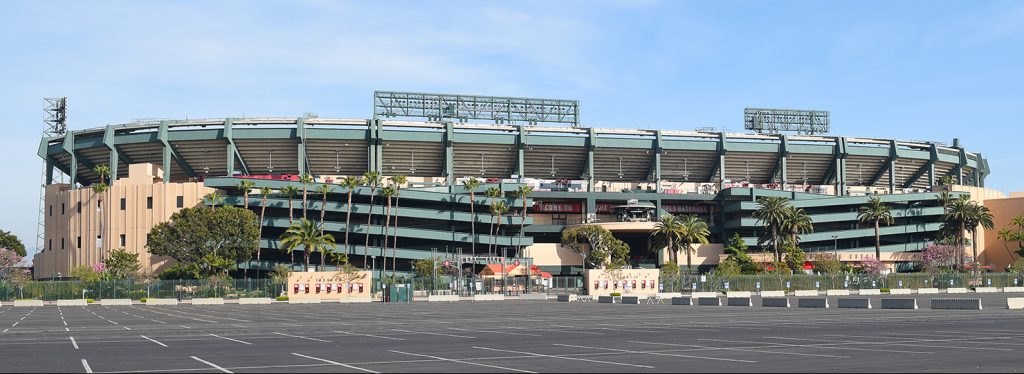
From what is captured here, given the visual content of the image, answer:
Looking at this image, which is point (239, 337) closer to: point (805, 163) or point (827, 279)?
point (827, 279)

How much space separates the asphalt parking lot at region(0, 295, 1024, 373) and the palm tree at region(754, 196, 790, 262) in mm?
96965

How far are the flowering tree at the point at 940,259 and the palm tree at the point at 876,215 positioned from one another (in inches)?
272

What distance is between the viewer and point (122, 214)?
135 metres

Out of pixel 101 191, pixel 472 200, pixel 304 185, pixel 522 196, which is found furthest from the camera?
pixel 522 196

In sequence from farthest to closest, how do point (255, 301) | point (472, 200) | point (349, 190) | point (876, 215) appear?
point (876, 215), point (472, 200), point (349, 190), point (255, 301)

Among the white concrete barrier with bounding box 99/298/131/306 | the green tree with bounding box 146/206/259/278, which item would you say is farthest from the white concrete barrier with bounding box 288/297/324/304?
the green tree with bounding box 146/206/259/278

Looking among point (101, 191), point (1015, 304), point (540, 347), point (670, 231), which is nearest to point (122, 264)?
point (101, 191)

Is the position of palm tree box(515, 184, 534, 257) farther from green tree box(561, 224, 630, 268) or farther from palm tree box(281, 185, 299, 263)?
palm tree box(281, 185, 299, 263)

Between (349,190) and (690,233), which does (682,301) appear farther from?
(349,190)

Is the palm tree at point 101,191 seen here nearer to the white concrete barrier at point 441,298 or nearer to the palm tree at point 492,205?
the palm tree at point 492,205

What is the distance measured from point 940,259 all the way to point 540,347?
437 ft

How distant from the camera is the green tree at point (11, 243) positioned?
169500mm

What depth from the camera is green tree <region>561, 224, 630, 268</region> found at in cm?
14125

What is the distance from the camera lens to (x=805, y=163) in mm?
163000
